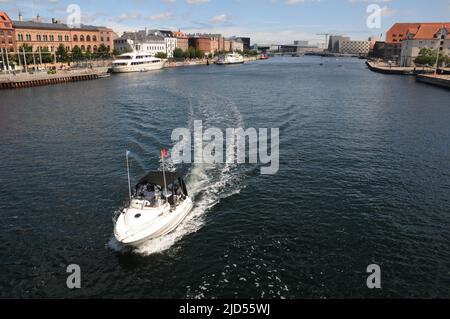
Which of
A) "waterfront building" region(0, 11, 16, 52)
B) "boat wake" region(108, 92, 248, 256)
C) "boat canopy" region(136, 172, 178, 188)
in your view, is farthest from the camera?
"waterfront building" region(0, 11, 16, 52)

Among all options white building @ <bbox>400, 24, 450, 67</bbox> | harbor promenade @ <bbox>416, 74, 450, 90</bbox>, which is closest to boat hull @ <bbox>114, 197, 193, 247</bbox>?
harbor promenade @ <bbox>416, 74, 450, 90</bbox>

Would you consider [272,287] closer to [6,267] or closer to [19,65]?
[6,267]

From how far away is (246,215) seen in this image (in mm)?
29047

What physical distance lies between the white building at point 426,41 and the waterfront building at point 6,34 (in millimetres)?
186534

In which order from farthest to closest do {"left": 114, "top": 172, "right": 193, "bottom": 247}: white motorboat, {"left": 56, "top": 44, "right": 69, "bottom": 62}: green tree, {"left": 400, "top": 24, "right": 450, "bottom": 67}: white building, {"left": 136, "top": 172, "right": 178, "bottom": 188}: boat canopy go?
{"left": 400, "top": 24, "right": 450, "bottom": 67}: white building
{"left": 56, "top": 44, "right": 69, "bottom": 62}: green tree
{"left": 136, "top": 172, "right": 178, "bottom": 188}: boat canopy
{"left": 114, "top": 172, "right": 193, "bottom": 247}: white motorboat

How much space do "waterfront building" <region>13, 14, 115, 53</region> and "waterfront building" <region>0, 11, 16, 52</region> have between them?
102 inches

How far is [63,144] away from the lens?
4875 centimetres

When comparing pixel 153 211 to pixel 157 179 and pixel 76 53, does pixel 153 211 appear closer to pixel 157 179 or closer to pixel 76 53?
pixel 157 179

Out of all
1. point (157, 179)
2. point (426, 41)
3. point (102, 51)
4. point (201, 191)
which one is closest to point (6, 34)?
point (102, 51)

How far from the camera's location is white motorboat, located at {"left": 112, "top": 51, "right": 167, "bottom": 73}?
552 ft

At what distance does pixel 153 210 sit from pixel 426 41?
210 meters

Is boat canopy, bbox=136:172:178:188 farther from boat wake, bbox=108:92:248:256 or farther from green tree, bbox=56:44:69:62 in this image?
green tree, bbox=56:44:69:62

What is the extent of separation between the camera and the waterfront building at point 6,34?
468 ft

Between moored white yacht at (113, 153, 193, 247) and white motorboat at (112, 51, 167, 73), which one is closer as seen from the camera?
moored white yacht at (113, 153, 193, 247)
